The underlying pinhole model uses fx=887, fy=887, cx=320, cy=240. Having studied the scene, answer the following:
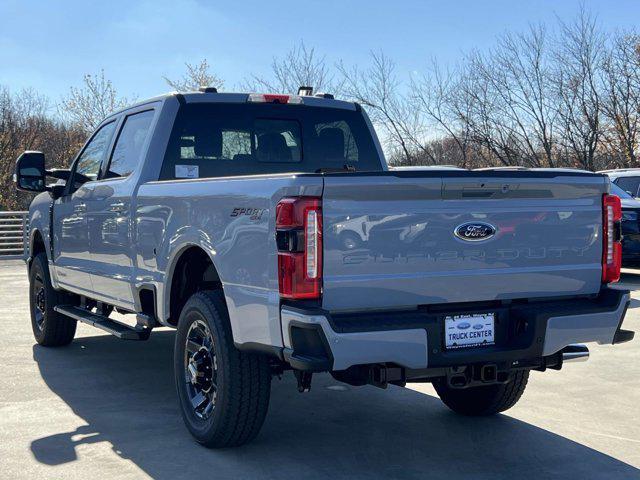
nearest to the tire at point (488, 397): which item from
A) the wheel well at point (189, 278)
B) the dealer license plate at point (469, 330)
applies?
the dealer license plate at point (469, 330)

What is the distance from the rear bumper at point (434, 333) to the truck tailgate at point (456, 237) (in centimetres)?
7

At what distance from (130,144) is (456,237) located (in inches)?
124

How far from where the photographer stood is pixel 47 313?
813 cm

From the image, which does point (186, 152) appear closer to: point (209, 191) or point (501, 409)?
point (209, 191)

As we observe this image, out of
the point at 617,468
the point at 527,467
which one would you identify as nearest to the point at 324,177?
the point at 527,467

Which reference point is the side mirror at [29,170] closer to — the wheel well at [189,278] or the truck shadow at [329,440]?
the truck shadow at [329,440]

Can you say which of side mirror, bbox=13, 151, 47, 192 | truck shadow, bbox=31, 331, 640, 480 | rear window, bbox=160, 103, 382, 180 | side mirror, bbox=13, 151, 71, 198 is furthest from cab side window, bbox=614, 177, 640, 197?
side mirror, bbox=13, 151, 47, 192

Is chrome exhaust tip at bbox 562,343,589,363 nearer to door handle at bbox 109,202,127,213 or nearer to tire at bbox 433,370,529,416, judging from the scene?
tire at bbox 433,370,529,416

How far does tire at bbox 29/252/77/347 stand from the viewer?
26.5ft

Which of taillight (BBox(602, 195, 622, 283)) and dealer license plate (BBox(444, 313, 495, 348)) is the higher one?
taillight (BBox(602, 195, 622, 283))

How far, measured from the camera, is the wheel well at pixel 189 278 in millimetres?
5331

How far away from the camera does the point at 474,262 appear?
14.5 ft

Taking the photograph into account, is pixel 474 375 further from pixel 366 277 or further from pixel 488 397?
pixel 488 397

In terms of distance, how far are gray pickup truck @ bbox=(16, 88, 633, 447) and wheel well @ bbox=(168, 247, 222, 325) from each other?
12 millimetres
